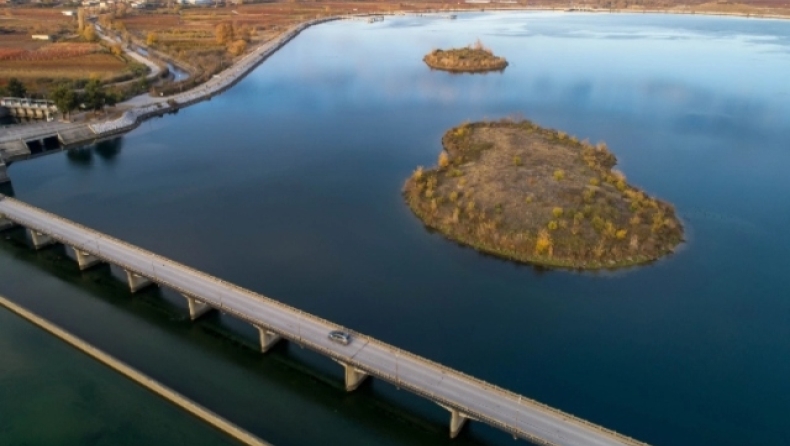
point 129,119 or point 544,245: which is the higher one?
point 129,119

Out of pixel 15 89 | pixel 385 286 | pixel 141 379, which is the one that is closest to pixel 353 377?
pixel 385 286

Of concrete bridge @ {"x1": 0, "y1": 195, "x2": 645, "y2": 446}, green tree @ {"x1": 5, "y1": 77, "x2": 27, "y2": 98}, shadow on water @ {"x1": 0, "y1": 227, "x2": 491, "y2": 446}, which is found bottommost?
shadow on water @ {"x1": 0, "y1": 227, "x2": 491, "y2": 446}

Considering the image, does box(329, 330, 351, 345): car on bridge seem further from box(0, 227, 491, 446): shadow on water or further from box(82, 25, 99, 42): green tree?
box(82, 25, 99, 42): green tree

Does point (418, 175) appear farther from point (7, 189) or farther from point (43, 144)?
point (43, 144)

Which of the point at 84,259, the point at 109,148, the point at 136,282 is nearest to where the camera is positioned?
the point at 136,282

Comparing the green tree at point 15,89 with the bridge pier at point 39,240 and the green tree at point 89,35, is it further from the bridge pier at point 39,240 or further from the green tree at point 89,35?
the green tree at point 89,35

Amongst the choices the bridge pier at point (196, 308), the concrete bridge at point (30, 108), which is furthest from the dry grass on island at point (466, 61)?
the bridge pier at point (196, 308)

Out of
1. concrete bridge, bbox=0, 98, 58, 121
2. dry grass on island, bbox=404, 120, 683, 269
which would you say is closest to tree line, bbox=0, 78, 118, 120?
concrete bridge, bbox=0, 98, 58, 121
